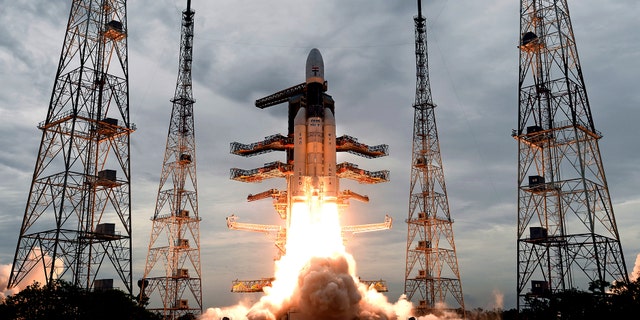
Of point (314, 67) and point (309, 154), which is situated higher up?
point (314, 67)

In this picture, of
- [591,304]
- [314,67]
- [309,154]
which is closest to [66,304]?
[309,154]

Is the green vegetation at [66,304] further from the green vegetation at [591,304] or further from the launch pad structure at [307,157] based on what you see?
the green vegetation at [591,304]

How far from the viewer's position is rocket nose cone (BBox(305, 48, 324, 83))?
72.3m

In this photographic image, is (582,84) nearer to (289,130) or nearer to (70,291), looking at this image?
(289,130)

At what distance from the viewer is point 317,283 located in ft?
183

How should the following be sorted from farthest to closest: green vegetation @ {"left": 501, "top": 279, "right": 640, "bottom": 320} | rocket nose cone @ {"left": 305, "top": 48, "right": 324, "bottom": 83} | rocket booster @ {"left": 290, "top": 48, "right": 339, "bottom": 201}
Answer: rocket nose cone @ {"left": 305, "top": 48, "right": 324, "bottom": 83}, rocket booster @ {"left": 290, "top": 48, "right": 339, "bottom": 201}, green vegetation @ {"left": 501, "top": 279, "right": 640, "bottom": 320}

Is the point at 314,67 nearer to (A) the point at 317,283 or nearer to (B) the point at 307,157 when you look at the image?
(B) the point at 307,157

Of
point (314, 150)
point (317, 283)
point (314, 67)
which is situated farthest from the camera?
point (314, 67)

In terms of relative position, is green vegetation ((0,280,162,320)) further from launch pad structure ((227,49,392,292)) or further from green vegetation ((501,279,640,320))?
green vegetation ((501,279,640,320))

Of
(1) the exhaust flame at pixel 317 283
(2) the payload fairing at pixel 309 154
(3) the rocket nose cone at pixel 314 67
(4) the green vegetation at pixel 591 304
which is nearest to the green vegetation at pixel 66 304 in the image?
(1) the exhaust flame at pixel 317 283

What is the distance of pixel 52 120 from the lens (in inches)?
2803

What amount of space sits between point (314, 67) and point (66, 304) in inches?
1364

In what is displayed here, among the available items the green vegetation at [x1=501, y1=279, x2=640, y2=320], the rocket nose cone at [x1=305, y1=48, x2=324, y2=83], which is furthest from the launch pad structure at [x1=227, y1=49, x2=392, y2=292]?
the green vegetation at [x1=501, y1=279, x2=640, y2=320]

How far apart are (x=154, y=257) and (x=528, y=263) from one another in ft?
146
